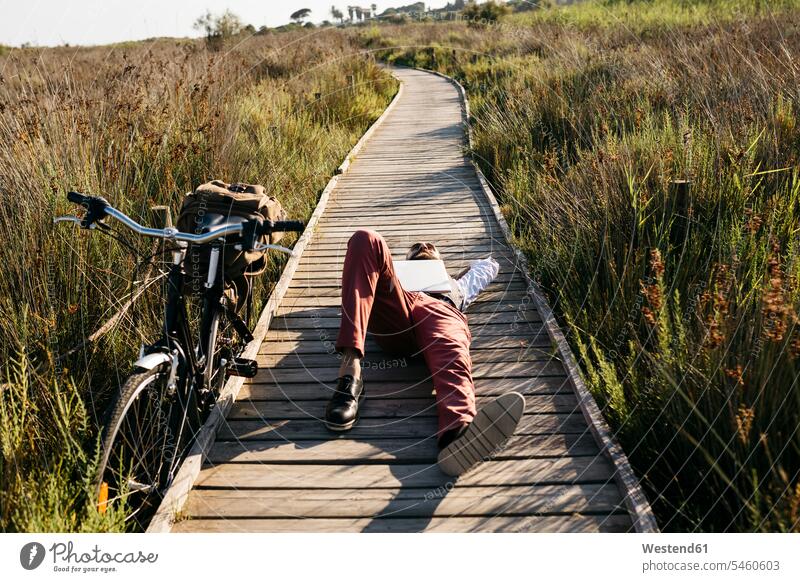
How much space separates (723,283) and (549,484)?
3.73 ft

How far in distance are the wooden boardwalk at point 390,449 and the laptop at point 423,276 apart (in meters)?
0.41

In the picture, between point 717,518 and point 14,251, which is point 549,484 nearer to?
point 717,518

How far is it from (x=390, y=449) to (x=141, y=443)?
1.01 metres

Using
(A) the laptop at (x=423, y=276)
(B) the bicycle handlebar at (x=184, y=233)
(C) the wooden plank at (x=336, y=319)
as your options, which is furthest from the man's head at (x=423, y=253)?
(B) the bicycle handlebar at (x=184, y=233)

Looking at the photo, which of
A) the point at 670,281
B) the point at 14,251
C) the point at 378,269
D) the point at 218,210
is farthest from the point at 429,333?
the point at 14,251

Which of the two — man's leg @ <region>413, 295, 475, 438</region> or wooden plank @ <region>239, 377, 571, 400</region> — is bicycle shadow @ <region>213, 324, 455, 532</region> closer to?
wooden plank @ <region>239, 377, 571, 400</region>

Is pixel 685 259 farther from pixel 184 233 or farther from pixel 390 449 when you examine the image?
pixel 184 233

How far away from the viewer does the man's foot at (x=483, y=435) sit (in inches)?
95.6

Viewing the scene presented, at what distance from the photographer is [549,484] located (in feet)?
8.05

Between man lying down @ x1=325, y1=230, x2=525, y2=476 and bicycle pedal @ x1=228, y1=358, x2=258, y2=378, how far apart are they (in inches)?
16.6

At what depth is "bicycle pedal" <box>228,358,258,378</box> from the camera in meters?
2.98
